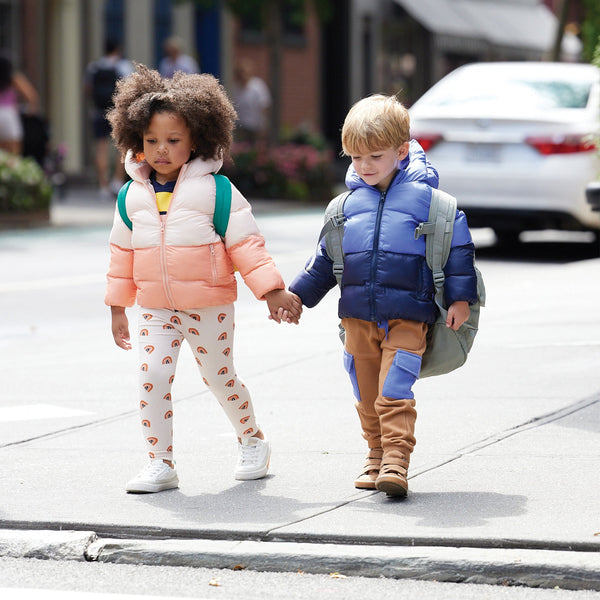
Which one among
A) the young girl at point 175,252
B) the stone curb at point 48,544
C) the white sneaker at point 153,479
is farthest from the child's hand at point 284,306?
the stone curb at point 48,544

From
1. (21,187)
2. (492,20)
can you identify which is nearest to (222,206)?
(21,187)

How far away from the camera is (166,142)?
5262mm

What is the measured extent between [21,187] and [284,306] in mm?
11959

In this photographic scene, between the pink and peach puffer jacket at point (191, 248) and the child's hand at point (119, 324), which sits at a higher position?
the pink and peach puffer jacket at point (191, 248)

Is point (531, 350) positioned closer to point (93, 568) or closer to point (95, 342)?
point (95, 342)

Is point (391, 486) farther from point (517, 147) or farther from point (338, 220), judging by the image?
point (517, 147)

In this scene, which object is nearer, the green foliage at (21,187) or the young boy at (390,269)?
the young boy at (390,269)

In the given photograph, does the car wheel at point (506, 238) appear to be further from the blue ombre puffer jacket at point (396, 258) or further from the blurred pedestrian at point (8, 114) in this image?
the blue ombre puffer jacket at point (396, 258)

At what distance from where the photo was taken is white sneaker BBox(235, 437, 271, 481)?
5441mm

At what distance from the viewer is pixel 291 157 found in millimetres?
21859

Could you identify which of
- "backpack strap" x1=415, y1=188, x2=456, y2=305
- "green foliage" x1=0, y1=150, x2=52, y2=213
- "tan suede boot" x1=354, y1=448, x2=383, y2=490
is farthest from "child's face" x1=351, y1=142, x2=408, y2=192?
"green foliage" x1=0, y1=150, x2=52, y2=213

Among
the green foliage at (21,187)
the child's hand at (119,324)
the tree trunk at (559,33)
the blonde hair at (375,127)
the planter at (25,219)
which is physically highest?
the tree trunk at (559,33)

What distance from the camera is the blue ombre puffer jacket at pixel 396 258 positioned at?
5.07m

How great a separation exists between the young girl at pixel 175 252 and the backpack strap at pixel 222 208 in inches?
0.8
